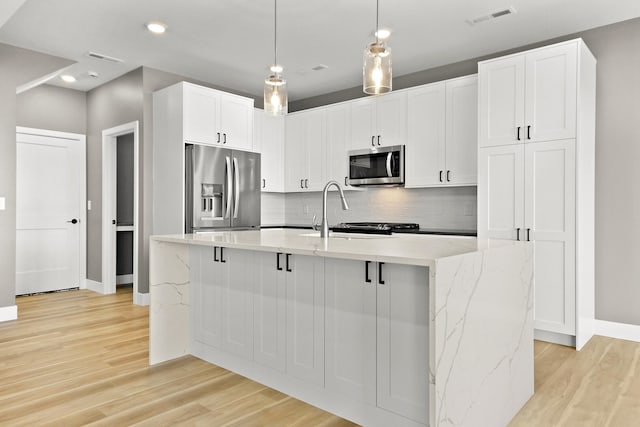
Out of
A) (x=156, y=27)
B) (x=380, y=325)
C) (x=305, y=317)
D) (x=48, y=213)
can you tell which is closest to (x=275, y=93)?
(x=305, y=317)

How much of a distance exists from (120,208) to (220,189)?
8.05ft

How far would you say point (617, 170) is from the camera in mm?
3693

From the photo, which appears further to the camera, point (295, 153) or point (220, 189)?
point (295, 153)

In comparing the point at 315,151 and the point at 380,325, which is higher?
the point at 315,151

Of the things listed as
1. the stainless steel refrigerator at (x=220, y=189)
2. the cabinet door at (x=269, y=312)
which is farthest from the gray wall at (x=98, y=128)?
the cabinet door at (x=269, y=312)

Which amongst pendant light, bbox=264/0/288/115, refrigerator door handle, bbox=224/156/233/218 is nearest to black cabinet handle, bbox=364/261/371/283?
pendant light, bbox=264/0/288/115

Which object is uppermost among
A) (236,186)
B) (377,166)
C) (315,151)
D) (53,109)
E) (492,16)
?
(492,16)

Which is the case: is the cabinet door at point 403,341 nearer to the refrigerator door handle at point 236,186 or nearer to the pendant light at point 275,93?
the pendant light at point 275,93

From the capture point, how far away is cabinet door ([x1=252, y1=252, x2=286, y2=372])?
2.54m

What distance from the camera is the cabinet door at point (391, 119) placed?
15.8 feet

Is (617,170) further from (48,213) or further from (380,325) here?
(48,213)

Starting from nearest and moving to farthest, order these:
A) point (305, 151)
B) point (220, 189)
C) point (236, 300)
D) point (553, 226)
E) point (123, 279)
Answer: point (236, 300) < point (553, 226) < point (220, 189) < point (305, 151) < point (123, 279)

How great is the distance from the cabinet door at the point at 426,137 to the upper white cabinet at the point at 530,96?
24.6 inches

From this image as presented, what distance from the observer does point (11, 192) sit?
14.2 feet
